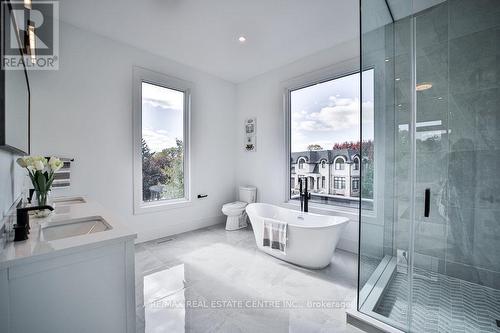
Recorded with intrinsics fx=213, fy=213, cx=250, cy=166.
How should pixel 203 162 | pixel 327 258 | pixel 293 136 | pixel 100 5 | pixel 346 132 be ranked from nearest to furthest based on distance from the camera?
pixel 100 5 → pixel 327 258 → pixel 346 132 → pixel 293 136 → pixel 203 162

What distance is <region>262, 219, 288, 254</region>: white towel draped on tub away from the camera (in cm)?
242

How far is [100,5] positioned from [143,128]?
1.48 m

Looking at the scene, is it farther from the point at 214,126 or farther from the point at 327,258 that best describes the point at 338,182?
the point at 214,126

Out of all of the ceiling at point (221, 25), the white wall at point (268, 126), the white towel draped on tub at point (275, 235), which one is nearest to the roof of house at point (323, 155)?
the white wall at point (268, 126)

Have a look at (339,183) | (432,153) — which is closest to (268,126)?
(339,183)

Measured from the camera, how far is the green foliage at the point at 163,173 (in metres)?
3.23

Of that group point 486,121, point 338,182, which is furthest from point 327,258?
point 486,121

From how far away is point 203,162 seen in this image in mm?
3861

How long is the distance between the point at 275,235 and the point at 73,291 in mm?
1919

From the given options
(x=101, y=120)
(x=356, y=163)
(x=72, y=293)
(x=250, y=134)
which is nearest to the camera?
(x=72, y=293)

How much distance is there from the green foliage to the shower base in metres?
3.05

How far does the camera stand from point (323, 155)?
321 cm

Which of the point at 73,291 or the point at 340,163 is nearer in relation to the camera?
the point at 73,291

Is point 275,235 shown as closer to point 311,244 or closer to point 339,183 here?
point 311,244
